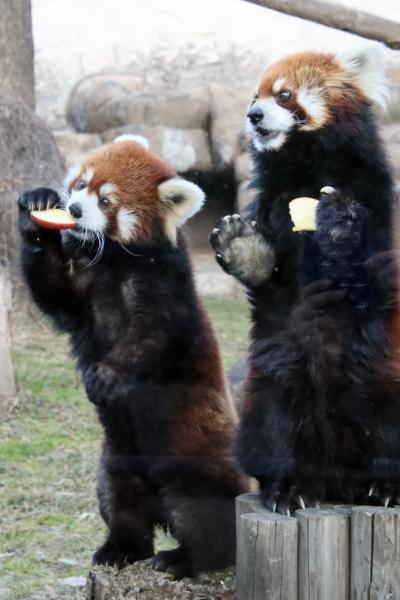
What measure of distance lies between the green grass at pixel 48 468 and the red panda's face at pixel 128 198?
59cm

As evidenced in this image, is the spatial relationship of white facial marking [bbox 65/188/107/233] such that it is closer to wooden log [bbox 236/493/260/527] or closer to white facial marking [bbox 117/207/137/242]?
white facial marking [bbox 117/207/137/242]

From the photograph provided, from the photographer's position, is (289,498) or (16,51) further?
(16,51)

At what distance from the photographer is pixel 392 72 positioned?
11.2 feet

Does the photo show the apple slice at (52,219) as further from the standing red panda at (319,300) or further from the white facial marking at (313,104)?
the white facial marking at (313,104)

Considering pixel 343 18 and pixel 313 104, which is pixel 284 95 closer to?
pixel 313 104

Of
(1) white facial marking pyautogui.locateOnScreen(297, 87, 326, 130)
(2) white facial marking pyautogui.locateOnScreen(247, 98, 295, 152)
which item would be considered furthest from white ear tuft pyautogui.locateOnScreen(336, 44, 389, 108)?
(2) white facial marking pyautogui.locateOnScreen(247, 98, 295, 152)

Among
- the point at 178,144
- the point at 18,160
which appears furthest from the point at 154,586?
the point at 178,144

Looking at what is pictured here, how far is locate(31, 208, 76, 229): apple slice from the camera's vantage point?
3.05m

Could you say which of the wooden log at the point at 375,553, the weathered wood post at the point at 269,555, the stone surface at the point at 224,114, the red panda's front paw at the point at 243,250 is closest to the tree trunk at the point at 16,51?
the stone surface at the point at 224,114

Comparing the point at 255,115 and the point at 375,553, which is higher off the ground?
the point at 255,115

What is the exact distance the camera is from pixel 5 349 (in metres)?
5.64

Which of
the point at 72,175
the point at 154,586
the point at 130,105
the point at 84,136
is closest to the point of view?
the point at 154,586

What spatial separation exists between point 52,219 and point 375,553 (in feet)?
4.56

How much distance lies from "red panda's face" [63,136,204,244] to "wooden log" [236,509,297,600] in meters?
1.07
